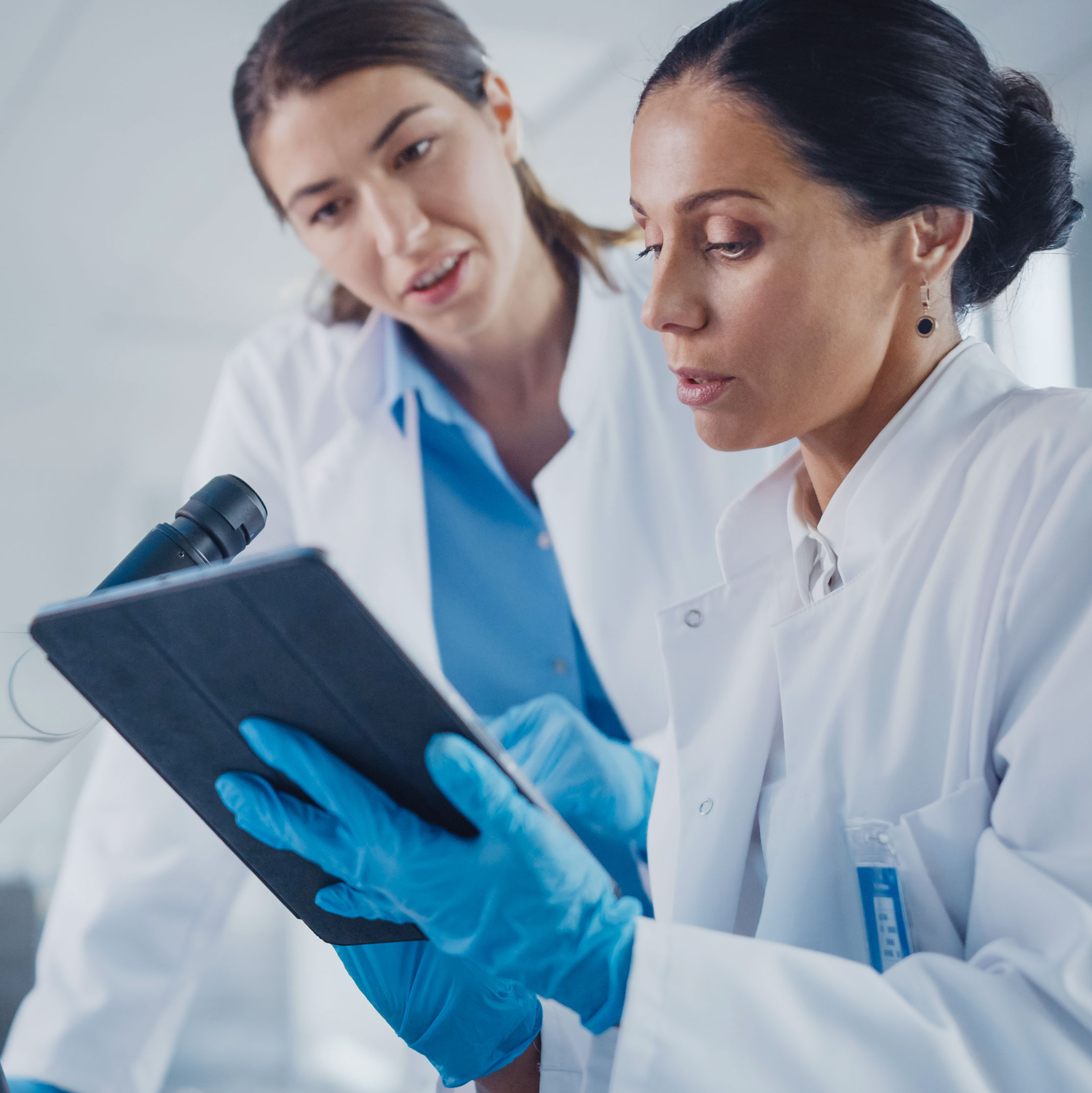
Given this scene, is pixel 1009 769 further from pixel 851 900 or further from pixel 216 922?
pixel 216 922

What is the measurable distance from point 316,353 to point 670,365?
0.97 metres

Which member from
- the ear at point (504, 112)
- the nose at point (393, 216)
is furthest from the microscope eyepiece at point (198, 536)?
the ear at point (504, 112)

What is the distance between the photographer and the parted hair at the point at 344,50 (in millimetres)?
1309

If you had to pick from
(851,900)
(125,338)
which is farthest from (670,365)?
(125,338)

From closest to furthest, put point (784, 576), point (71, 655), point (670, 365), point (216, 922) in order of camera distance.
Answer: point (71, 655), point (670, 365), point (784, 576), point (216, 922)

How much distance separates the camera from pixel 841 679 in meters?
0.89

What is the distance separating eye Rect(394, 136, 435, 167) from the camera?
1367 mm

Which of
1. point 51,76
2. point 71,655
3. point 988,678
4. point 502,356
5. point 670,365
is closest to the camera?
point 71,655

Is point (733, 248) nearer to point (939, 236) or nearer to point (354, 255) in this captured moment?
point (939, 236)

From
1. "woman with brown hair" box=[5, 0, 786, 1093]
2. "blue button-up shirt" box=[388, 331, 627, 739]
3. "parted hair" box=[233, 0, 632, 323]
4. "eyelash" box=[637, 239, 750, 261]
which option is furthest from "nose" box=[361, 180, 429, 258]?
"eyelash" box=[637, 239, 750, 261]

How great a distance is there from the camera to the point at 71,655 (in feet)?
2.12

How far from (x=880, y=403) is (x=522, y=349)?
805mm

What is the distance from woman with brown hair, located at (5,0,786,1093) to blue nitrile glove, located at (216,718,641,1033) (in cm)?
58

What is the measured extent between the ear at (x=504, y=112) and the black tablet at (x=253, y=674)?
42.9 inches
